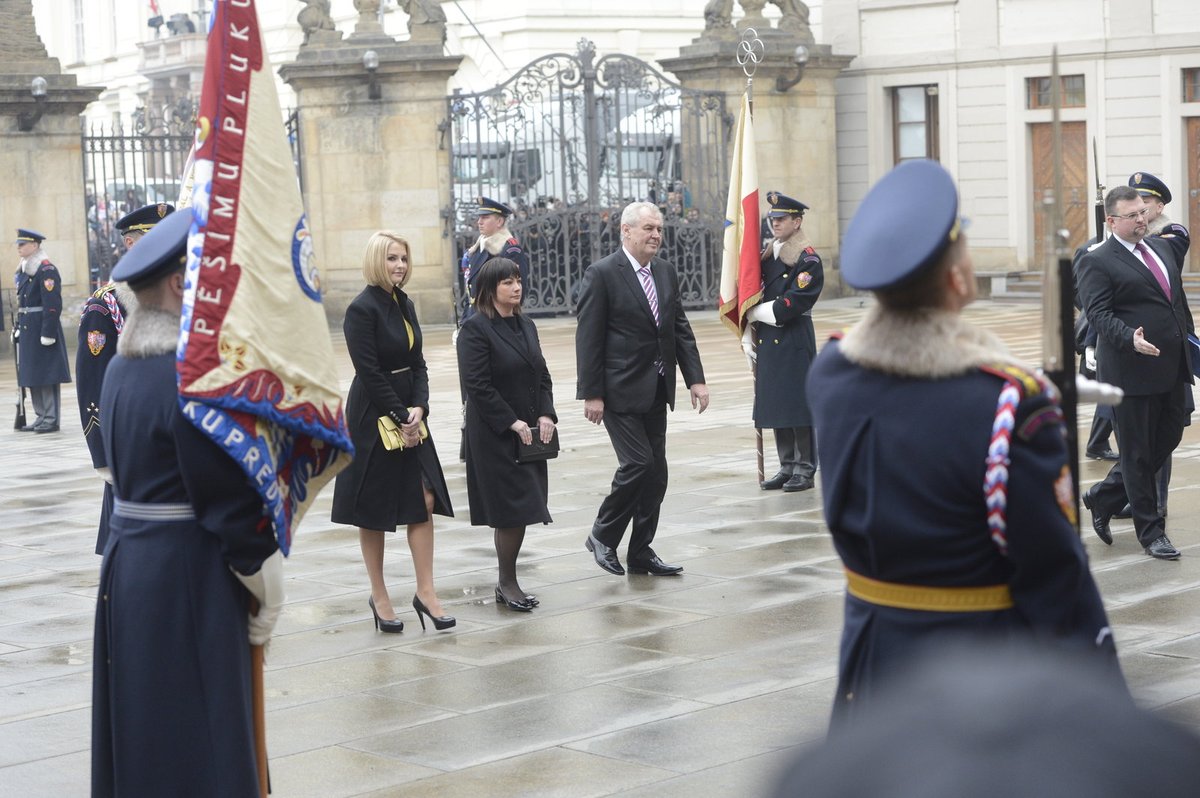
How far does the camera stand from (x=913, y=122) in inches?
1129

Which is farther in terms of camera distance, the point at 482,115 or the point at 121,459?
the point at 482,115

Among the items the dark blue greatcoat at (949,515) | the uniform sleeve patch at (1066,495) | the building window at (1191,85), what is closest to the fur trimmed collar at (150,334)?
the dark blue greatcoat at (949,515)

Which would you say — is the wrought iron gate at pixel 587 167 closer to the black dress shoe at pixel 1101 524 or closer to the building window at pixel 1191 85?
the building window at pixel 1191 85

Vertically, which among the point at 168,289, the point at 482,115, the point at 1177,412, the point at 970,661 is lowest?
the point at 1177,412

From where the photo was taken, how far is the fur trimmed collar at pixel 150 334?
437 centimetres

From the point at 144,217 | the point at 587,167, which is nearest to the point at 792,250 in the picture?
the point at 144,217

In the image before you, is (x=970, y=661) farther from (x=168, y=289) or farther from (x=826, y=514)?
(x=168, y=289)

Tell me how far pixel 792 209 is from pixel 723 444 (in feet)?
8.42

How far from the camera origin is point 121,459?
14.2ft

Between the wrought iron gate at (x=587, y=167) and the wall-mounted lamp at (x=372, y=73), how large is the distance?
1.08 m

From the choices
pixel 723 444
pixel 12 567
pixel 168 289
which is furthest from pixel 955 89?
pixel 168 289

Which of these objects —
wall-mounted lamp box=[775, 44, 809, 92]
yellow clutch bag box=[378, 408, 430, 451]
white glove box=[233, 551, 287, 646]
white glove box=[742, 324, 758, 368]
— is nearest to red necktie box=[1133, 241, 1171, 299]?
white glove box=[742, 324, 758, 368]

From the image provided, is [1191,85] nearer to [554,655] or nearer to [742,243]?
[742,243]

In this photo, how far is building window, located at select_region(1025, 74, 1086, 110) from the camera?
26875 mm
